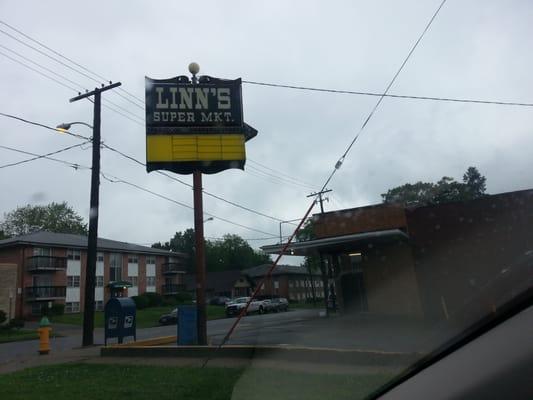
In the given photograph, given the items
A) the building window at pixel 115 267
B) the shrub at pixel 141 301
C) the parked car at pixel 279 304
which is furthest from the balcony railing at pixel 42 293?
the parked car at pixel 279 304

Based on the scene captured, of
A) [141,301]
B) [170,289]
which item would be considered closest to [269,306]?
[141,301]

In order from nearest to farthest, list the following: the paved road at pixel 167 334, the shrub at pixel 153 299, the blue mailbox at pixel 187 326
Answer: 1. the blue mailbox at pixel 187 326
2. the paved road at pixel 167 334
3. the shrub at pixel 153 299

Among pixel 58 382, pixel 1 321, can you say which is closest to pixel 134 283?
pixel 1 321

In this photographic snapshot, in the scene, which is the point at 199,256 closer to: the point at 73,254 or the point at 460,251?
the point at 460,251

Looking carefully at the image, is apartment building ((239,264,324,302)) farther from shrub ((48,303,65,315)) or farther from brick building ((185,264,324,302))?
shrub ((48,303,65,315))

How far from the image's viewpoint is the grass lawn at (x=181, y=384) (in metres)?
6.20

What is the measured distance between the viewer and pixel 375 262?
2031 cm

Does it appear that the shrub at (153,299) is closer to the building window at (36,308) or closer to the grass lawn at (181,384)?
the building window at (36,308)

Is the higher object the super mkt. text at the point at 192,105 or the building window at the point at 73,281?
the super mkt. text at the point at 192,105

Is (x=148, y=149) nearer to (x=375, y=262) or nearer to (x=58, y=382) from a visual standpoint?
(x=58, y=382)

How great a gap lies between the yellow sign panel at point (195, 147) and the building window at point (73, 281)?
39.3m

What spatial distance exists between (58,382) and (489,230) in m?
7.79

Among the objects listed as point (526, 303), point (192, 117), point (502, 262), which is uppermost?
point (192, 117)

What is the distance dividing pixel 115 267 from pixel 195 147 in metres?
42.0
